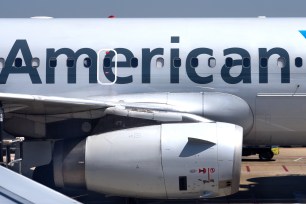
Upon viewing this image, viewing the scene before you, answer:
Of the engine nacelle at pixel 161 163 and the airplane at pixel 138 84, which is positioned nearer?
the engine nacelle at pixel 161 163

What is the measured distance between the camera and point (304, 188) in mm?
17359

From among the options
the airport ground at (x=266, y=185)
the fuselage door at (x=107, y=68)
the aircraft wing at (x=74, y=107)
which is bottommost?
the airport ground at (x=266, y=185)

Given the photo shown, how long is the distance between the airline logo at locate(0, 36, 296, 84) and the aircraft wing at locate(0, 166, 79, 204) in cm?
949

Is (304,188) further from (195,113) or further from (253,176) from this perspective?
(195,113)

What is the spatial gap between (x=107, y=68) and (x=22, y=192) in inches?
387

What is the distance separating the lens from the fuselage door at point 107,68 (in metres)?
15.0

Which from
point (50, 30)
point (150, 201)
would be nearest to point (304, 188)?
point (150, 201)

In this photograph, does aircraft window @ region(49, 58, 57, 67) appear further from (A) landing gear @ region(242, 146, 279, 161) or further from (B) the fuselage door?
(A) landing gear @ region(242, 146, 279, 161)

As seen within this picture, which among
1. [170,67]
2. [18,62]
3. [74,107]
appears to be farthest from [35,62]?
[170,67]

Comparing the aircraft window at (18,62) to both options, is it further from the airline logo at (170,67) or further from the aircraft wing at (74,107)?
the aircraft wing at (74,107)

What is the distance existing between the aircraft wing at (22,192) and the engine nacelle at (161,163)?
24.1ft

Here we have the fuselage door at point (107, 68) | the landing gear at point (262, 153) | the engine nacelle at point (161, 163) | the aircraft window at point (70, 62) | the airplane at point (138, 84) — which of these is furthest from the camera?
the landing gear at point (262, 153)

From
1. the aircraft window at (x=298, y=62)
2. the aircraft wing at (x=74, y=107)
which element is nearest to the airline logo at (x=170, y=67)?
the aircraft window at (x=298, y=62)

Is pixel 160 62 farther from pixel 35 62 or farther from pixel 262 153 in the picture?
pixel 262 153
